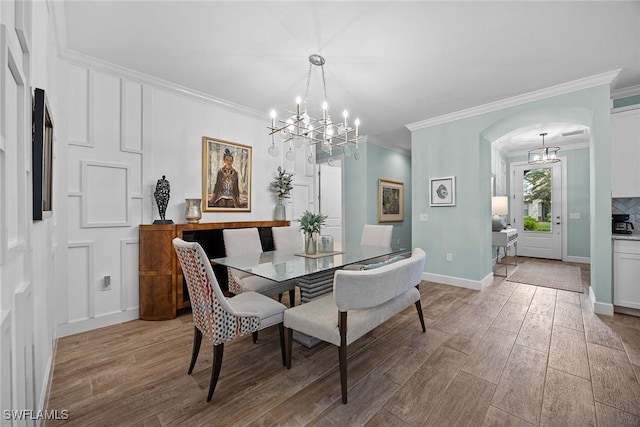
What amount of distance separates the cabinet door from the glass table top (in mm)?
2451

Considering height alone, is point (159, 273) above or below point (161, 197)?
below

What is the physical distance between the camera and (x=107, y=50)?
2510 mm

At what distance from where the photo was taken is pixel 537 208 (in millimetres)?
6406

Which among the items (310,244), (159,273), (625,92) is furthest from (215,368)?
(625,92)

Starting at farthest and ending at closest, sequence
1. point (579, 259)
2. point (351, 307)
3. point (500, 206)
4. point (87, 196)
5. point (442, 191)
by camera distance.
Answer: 1. point (579, 259)
2. point (500, 206)
3. point (442, 191)
4. point (87, 196)
5. point (351, 307)

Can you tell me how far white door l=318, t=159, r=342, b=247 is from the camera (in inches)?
239

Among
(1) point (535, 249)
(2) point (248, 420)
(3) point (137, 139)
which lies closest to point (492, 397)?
(2) point (248, 420)

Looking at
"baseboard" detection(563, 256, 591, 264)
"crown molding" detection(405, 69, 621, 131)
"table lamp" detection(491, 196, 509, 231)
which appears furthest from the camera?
"baseboard" detection(563, 256, 591, 264)

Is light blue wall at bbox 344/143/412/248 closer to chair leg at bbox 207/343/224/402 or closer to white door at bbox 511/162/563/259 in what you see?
white door at bbox 511/162/563/259

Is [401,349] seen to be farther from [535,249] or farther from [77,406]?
[535,249]

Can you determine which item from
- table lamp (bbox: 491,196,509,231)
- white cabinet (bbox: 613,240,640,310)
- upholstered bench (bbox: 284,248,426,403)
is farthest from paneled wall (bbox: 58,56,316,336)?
table lamp (bbox: 491,196,509,231)

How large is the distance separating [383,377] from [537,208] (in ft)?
21.9

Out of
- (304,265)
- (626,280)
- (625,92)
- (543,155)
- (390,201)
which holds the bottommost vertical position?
(626,280)

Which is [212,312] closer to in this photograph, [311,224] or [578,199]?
[311,224]
